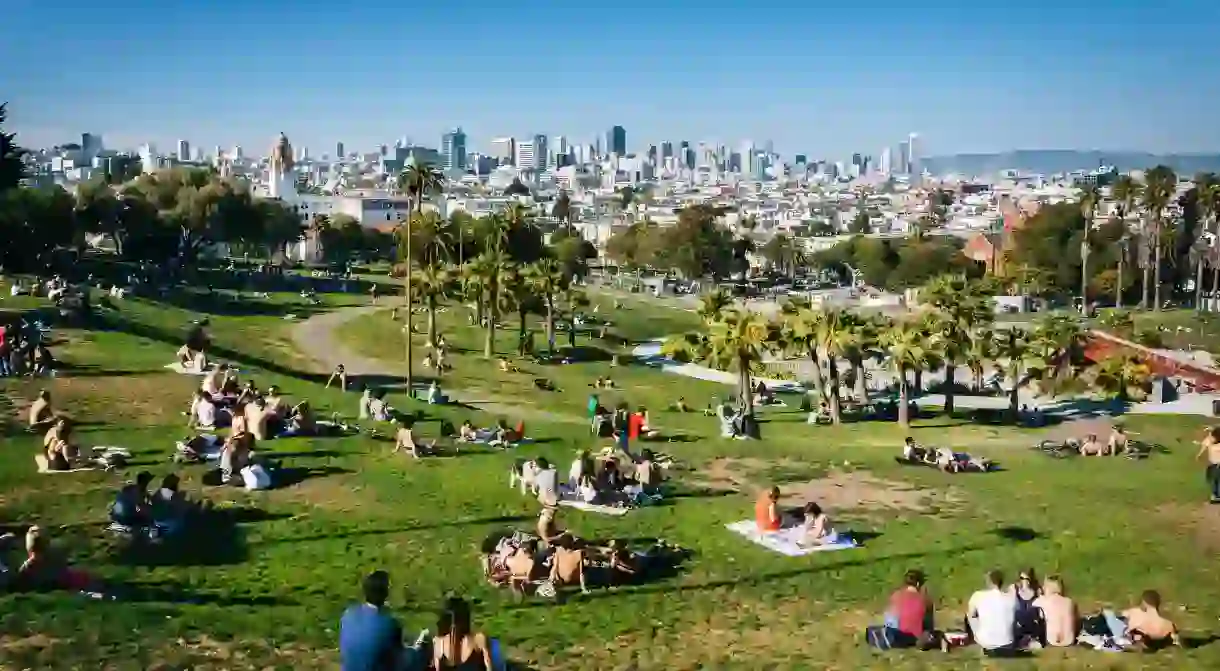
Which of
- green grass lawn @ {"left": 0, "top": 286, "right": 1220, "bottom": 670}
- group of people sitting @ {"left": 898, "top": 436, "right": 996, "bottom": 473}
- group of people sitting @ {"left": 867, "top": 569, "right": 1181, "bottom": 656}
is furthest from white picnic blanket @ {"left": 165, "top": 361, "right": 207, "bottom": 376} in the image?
group of people sitting @ {"left": 867, "top": 569, "right": 1181, "bottom": 656}

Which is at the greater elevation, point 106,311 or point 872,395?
point 106,311

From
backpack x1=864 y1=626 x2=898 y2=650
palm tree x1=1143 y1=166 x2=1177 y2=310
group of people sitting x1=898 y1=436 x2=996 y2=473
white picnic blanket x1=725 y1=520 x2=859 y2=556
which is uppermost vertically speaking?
palm tree x1=1143 y1=166 x2=1177 y2=310

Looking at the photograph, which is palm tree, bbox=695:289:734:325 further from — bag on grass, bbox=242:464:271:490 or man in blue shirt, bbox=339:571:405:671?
man in blue shirt, bbox=339:571:405:671

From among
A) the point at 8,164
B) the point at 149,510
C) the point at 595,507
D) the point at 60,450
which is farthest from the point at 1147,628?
the point at 8,164

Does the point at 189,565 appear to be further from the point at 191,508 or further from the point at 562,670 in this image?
the point at 562,670

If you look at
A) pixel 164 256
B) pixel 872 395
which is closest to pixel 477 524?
pixel 872 395

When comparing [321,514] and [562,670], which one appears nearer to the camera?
[562,670]

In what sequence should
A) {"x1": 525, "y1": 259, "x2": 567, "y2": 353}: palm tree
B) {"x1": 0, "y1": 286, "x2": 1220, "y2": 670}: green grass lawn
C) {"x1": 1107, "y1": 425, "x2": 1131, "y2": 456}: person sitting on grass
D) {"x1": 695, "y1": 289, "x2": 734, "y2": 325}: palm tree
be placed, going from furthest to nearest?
{"x1": 525, "y1": 259, "x2": 567, "y2": 353}: palm tree, {"x1": 695, "y1": 289, "x2": 734, "y2": 325}: palm tree, {"x1": 1107, "y1": 425, "x2": 1131, "y2": 456}: person sitting on grass, {"x1": 0, "y1": 286, "x2": 1220, "y2": 670}: green grass lawn

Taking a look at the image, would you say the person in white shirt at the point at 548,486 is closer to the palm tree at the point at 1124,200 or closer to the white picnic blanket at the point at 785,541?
the white picnic blanket at the point at 785,541

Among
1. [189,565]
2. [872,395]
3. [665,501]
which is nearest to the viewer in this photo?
[189,565]
